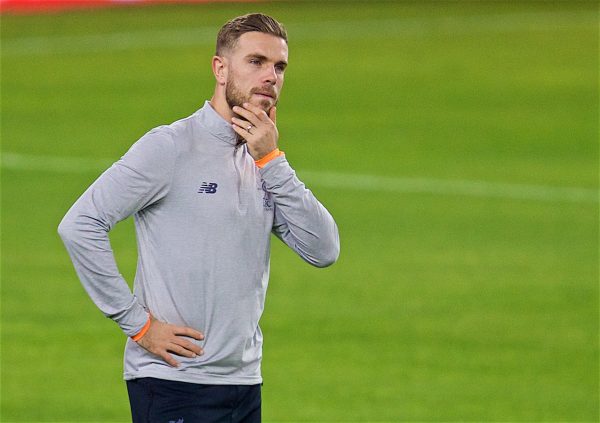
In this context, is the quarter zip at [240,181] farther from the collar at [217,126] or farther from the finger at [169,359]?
the finger at [169,359]

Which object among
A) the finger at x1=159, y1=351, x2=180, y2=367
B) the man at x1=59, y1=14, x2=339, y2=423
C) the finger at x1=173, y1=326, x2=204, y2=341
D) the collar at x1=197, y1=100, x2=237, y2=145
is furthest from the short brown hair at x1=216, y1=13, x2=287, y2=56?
the finger at x1=159, y1=351, x2=180, y2=367

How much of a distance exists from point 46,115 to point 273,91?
18.4 meters

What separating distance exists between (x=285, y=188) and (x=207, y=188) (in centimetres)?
32

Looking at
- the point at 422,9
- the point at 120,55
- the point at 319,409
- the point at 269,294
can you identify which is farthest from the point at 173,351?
the point at 422,9

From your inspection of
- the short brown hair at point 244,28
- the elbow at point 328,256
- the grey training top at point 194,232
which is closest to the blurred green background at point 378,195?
the elbow at point 328,256

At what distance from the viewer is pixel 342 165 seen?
2066cm

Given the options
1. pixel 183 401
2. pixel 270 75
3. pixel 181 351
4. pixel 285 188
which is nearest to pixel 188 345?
pixel 181 351

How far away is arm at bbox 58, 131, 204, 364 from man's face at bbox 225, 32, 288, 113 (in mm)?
372

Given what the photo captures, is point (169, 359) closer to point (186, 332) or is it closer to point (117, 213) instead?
point (186, 332)

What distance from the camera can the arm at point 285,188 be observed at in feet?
18.8

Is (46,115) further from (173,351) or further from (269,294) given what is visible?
(173,351)

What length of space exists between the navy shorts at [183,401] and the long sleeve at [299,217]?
0.64 m

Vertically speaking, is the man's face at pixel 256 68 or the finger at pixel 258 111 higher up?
the man's face at pixel 256 68

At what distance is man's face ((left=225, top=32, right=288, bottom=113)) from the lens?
5.84 metres
